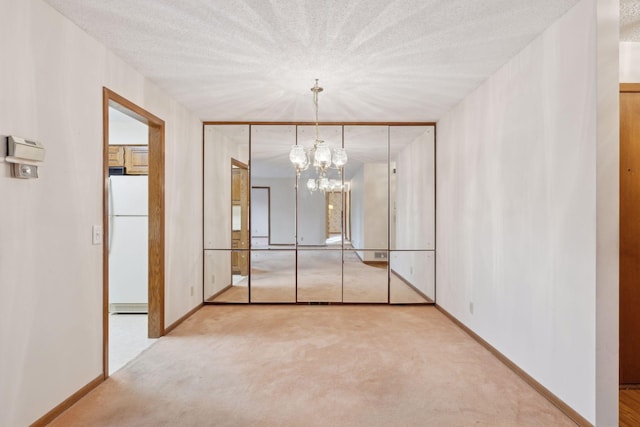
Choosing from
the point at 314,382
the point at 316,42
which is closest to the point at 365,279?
the point at 314,382

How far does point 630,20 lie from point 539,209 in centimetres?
130

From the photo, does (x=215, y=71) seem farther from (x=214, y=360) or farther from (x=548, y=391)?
(x=548, y=391)

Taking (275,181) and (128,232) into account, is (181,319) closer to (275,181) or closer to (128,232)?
(128,232)

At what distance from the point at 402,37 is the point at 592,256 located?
1846mm

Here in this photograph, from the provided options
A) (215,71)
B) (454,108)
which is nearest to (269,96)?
(215,71)

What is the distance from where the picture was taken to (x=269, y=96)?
12.1 feet

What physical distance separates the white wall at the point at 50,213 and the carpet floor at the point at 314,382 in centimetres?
38

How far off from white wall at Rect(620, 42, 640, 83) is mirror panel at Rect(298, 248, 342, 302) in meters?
3.67

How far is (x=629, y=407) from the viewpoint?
87.5 inches

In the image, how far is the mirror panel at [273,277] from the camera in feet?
16.6

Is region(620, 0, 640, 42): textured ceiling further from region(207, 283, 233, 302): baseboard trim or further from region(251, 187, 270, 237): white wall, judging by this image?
region(207, 283, 233, 302): baseboard trim

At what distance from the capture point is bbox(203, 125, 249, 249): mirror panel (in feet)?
15.8

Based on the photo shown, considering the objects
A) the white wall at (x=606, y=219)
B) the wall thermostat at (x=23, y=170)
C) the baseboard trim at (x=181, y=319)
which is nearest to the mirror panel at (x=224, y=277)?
the baseboard trim at (x=181, y=319)

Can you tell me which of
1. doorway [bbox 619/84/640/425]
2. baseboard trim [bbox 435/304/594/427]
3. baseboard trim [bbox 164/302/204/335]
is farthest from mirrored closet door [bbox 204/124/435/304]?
doorway [bbox 619/84/640/425]
